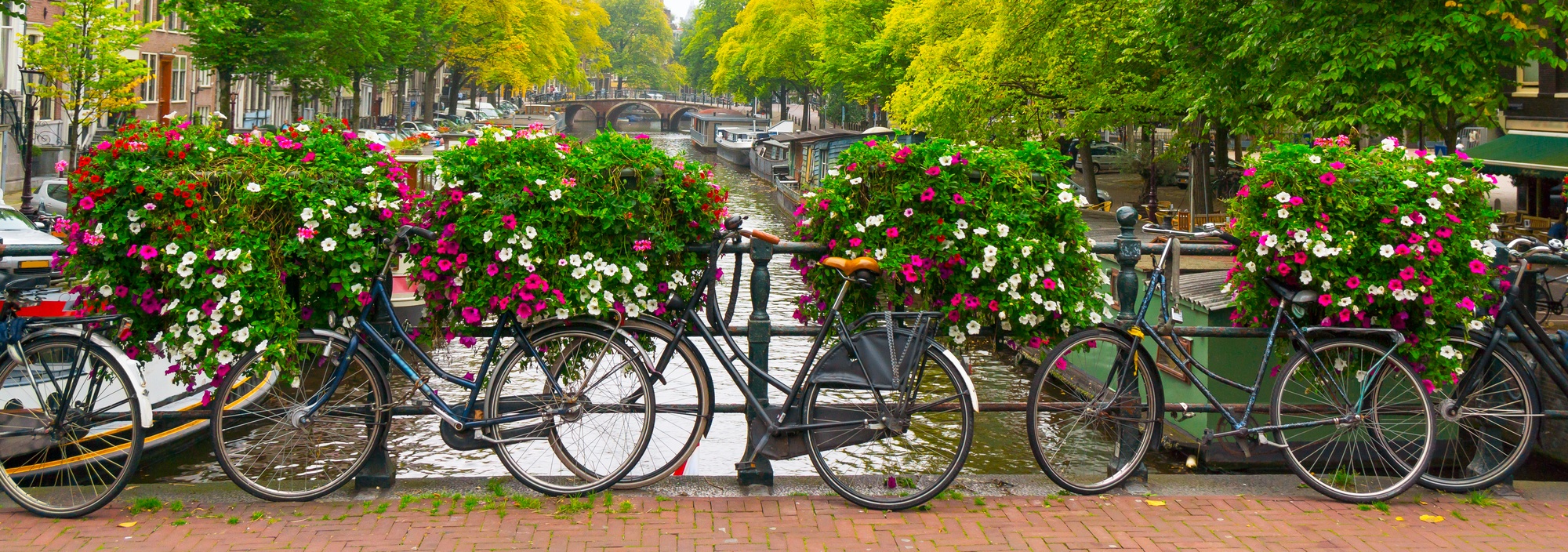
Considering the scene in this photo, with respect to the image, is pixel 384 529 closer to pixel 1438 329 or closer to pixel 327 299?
pixel 327 299

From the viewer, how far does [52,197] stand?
26812mm

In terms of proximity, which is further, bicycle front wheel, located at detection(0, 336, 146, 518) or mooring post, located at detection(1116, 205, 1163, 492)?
mooring post, located at detection(1116, 205, 1163, 492)

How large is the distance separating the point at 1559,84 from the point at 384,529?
1018 inches

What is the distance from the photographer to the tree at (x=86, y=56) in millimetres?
26562

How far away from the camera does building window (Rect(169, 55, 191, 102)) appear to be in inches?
1858

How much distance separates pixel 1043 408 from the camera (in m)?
5.25

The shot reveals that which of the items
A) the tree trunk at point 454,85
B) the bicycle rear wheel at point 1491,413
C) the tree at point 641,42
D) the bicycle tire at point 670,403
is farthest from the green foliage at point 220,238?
the tree at point 641,42

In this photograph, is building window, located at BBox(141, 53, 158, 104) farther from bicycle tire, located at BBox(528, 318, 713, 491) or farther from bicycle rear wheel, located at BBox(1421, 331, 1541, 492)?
bicycle rear wheel, located at BBox(1421, 331, 1541, 492)

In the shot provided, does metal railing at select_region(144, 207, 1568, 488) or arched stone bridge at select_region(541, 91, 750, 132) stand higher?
arched stone bridge at select_region(541, 91, 750, 132)

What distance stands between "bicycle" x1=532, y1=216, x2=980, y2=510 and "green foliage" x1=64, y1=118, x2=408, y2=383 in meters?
0.80

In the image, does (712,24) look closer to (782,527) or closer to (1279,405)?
(1279,405)

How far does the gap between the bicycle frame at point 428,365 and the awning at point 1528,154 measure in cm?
2224

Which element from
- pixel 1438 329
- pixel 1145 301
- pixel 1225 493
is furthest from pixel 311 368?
pixel 1438 329

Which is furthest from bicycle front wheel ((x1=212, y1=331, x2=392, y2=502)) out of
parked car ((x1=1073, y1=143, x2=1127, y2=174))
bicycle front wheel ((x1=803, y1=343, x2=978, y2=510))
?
parked car ((x1=1073, y1=143, x2=1127, y2=174))
